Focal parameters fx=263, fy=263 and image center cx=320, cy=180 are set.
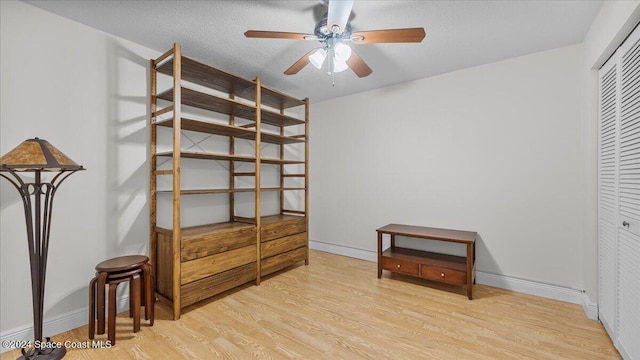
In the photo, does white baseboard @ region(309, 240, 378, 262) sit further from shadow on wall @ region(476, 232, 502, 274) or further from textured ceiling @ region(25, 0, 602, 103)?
textured ceiling @ region(25, 0, 602, 103)

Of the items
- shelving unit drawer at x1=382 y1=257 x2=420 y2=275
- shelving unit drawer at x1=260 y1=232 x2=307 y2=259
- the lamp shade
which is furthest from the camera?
shelving unit drawer at x1=260 y1=232 x2=307 y2=259

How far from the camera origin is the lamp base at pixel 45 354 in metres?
1.63

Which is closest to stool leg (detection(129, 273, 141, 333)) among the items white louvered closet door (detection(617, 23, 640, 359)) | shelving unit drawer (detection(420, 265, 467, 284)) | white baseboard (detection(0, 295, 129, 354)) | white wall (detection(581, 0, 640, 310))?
white baseboard (detection(0, 295, 129, 354))

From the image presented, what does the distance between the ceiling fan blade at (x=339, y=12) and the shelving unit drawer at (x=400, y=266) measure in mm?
2391

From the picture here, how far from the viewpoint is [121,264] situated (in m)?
1.96

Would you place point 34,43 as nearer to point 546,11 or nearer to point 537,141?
point 546,11

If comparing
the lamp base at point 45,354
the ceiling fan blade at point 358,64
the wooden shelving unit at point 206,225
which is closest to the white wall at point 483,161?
the wooden shelving unit at point 206,225

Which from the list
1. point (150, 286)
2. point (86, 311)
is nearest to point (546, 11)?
point (150, 286)

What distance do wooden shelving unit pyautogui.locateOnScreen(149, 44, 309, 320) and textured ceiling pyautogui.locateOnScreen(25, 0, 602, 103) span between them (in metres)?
0.23

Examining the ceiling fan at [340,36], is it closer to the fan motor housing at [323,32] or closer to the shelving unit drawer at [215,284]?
the fan motor housing at [323,32]

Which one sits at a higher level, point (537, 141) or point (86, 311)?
point (537, 141)

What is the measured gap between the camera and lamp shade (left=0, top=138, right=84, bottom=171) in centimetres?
148

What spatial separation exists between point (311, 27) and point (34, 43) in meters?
2.05

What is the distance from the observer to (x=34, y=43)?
192cm
